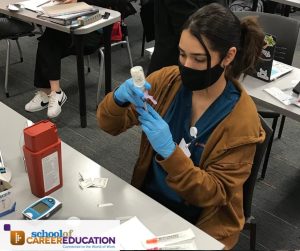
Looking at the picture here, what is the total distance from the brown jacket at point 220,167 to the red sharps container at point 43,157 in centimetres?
30

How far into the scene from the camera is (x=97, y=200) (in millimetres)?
1166

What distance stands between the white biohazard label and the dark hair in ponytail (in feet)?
1.84

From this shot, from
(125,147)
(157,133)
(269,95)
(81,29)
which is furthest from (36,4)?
(157,133)

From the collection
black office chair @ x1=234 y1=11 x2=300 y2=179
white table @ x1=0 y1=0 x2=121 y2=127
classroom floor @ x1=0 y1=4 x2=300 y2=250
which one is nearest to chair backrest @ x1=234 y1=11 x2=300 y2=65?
black office chair @ x1=234 y1=11 x2=300 y2=179

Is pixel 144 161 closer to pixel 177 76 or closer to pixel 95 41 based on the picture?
pixel 177 76

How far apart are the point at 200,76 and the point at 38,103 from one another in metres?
1.92

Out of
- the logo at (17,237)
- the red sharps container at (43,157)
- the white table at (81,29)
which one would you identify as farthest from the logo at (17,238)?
the white table at (81,29)

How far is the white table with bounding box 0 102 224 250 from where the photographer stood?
3.55 feet

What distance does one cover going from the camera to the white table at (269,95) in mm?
1757

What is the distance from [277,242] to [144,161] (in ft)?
3.07

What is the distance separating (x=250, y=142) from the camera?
121cm

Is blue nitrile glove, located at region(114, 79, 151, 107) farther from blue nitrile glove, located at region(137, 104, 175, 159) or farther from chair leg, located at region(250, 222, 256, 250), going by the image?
chair leg, located at region(250, 222, 256, 250)

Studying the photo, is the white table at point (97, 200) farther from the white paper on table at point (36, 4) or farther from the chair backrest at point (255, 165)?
the white paper on table at point (36, 4)

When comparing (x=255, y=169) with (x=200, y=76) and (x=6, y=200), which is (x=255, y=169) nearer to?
(x=200, y=76)
